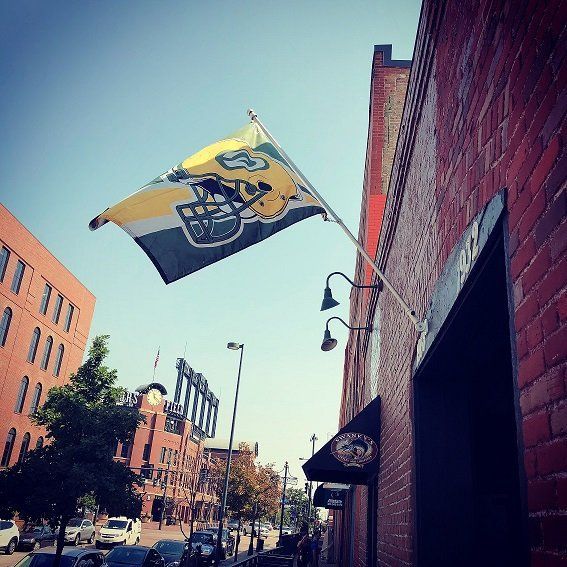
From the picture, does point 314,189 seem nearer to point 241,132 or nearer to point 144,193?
point 241,132

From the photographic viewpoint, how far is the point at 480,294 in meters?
2.47

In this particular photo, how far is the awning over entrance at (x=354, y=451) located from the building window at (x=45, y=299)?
36.3m

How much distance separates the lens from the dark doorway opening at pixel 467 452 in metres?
3.24

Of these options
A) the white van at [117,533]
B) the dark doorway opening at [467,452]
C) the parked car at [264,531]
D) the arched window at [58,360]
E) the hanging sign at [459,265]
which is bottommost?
the parked car at [264,531]

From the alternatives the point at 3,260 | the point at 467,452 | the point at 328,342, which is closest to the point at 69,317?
the point at 3,260

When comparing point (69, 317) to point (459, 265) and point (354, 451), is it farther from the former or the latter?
point (459, 265)

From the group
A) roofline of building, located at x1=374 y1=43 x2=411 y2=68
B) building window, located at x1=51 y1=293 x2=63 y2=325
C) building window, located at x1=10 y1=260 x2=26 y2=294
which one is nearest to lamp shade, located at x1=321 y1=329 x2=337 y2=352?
roofline of building, located at x1=374 y1=43 x2=411 y2=68

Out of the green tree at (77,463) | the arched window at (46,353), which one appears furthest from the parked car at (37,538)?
the arched window at (46,353)

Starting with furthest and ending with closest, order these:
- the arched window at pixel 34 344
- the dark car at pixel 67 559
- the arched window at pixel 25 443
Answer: the arched window at pixel 34 344
the arched window at pixel 25 443
the dark car at pixel 67 559

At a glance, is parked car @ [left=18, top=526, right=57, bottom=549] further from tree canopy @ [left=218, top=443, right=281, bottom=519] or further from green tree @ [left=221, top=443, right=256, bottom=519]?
green tree @ [left=221, top=443, right=256, bottom=519]

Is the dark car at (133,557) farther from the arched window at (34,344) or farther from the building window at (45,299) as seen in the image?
the building window at (45,299)

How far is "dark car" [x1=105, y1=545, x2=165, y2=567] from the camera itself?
14.1 m

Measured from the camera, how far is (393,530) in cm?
452

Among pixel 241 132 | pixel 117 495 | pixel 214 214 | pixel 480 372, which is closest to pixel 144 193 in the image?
pixel 214 214
